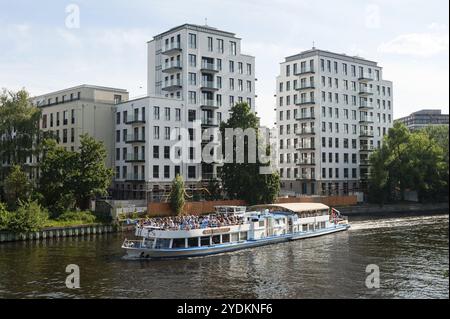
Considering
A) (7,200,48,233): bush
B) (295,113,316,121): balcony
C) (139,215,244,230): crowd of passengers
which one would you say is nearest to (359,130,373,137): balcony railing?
(295,113,316,121): balcony

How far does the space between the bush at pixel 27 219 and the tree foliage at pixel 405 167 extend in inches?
2352

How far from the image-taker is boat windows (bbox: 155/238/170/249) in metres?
47.1

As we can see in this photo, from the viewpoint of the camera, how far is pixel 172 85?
265 ft

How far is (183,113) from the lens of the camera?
78688 mm

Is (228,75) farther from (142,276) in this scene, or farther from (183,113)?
(142,276)

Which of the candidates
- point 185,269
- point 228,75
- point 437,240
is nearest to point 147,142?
point 228,75

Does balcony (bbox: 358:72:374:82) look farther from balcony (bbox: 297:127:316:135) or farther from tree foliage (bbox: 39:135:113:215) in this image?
tree foliage (bbox: 39:135:113:215)

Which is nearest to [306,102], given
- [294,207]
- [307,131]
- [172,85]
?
[307,131]

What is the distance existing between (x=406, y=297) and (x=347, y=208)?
181 ft

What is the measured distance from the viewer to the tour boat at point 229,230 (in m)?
A: 47.2

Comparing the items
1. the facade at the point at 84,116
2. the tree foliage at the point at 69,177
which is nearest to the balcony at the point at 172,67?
the facade at the point at 84,116

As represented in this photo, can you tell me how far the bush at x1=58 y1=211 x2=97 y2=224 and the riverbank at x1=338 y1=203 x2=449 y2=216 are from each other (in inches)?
1689

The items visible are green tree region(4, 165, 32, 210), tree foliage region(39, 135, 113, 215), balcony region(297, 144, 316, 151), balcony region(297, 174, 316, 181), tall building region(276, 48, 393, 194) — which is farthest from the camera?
tall building region(276, 48, 393, 194)

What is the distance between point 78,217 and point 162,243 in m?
18.1
